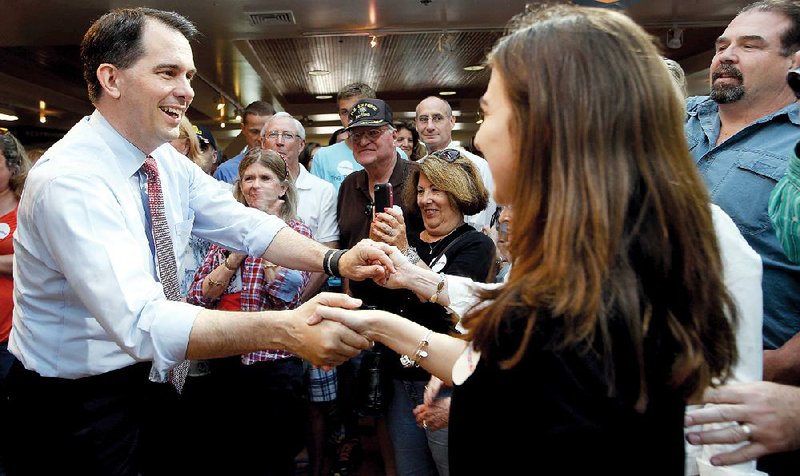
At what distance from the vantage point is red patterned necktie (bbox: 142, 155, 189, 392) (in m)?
1.88

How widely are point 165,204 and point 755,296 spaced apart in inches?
68.5

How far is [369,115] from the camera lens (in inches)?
136

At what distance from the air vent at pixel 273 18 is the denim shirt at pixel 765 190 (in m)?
4.84

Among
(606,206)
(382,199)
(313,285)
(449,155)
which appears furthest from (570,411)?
(313,285)

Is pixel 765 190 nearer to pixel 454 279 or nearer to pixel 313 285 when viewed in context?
pixel 454 279

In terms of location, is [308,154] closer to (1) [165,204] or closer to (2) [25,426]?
(1) [165,204]

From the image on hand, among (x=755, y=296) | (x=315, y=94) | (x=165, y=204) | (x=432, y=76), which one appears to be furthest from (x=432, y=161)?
(x=315, y=94)

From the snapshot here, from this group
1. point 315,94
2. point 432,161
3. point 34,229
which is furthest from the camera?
point 315,94

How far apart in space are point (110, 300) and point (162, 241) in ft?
1.45

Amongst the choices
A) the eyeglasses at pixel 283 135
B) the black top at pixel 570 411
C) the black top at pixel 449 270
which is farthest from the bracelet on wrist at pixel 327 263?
the eyeglasses at pixel 283 135

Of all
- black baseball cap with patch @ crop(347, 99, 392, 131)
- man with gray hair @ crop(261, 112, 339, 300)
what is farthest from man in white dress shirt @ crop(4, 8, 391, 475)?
black baseball cap with patch @ crop(347, 99, 392, 131)

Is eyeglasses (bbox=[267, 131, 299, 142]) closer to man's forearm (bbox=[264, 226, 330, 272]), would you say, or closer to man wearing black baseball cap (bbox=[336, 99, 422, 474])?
man wearing black baseball cap (bbox=[336, 99, 422, 474])

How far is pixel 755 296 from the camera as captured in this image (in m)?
1.19

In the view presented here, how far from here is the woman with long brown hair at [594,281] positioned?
869mm
